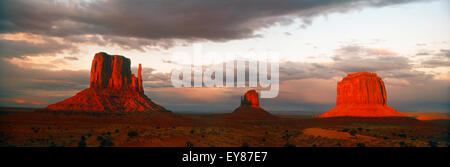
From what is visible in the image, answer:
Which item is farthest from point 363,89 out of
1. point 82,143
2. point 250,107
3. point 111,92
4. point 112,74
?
point 112,74

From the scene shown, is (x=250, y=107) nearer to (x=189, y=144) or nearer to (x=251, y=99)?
(x=251, y=99)

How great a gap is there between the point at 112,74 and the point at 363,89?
3886 inches

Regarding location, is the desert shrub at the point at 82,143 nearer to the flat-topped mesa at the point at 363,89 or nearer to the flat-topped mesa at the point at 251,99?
the flat-topped mesa at the point at 363,89

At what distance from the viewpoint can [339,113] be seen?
304ft

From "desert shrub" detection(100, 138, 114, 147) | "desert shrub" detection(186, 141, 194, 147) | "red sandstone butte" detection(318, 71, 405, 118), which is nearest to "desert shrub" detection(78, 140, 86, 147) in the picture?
"desert shrub" detection(100, 138, 114, 147)

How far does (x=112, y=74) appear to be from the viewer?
10812 centimetres

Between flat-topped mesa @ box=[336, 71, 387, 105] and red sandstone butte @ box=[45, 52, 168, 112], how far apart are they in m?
72.3

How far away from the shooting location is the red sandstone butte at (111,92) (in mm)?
86188

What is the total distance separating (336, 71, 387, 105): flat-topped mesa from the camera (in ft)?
301

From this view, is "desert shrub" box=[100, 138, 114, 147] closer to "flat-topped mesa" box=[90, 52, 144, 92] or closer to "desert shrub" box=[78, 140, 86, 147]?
"desert shrub" box=[78, 140, 86, 147]
